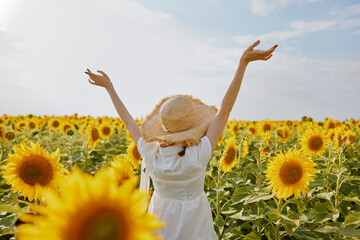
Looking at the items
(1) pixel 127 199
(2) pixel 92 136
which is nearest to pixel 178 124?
(1) pixel 127 199

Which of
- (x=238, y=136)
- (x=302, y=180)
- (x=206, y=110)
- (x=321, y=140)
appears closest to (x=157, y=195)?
(x=206, y=110)

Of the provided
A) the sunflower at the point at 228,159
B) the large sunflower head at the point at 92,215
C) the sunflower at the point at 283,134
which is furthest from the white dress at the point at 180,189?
the sunflower at the point at 283,134

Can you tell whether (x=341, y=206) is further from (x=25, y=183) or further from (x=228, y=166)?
(x=25, y=183)

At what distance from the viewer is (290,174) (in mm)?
2945

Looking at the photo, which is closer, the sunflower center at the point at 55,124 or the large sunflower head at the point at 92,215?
the large sunflower head at the point at 92,215

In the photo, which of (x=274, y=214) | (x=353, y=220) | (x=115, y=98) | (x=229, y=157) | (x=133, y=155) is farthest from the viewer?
(x=133, y=155)

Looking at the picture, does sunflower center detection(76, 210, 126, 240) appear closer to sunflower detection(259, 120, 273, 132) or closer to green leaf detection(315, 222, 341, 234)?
green leaf detection(315, 222, 341, 234)

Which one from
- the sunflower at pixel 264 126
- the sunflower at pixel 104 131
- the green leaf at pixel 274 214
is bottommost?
the green leaf at pixel 274 214

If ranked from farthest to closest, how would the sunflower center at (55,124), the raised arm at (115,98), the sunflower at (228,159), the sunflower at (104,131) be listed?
1. the sunflower center at (55,124)
2. the sunflower at (104,131)
3. the sunflower at (228,159)
4. the raised arm at (115,98)

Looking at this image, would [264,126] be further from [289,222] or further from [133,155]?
[289,222]

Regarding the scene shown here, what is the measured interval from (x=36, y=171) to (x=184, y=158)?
123cm

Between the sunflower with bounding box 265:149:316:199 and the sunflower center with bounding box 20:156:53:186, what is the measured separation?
198 cm

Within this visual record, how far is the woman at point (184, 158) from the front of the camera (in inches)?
87.7

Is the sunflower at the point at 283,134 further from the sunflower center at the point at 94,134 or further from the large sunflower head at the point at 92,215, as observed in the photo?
the large sunflower head at the point at 92,215
